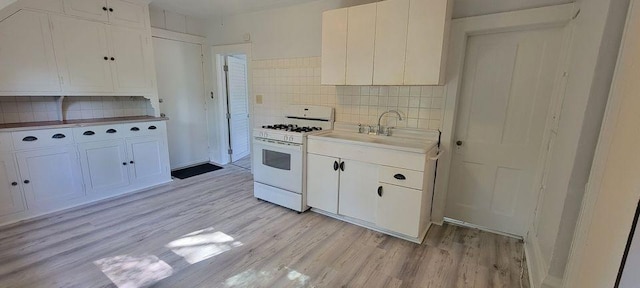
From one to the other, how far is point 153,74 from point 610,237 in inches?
179

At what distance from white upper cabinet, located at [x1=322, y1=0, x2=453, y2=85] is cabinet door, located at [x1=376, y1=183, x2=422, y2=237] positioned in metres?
1.01

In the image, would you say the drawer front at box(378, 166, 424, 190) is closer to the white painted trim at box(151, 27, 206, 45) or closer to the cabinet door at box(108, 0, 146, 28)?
the cabinet door at box(108, 0, 146, 28)

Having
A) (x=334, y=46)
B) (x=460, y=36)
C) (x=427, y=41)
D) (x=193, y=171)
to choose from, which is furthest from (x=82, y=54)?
(x=460, y=36)

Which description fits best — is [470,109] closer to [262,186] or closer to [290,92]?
[290,92]

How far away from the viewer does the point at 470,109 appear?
2656mm

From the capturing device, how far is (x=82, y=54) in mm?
3107

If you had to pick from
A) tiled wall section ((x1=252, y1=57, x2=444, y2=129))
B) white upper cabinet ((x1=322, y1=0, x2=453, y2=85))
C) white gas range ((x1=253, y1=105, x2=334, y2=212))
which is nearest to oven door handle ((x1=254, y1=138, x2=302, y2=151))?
white gas range ((x1=253, y1=105, x2=334, y2=212))

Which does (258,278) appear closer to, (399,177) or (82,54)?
(399,177)

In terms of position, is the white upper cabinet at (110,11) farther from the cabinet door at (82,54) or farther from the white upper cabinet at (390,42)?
the white upper cabinet at (390,42)


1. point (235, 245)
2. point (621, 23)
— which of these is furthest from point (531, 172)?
point (235, 245)

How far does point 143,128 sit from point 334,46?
2.75 meters

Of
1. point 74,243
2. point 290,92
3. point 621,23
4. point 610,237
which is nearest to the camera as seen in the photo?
point 610,237

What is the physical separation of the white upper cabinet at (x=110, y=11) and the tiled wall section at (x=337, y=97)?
157 cm

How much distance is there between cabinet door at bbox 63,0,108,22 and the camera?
2.96 meters
